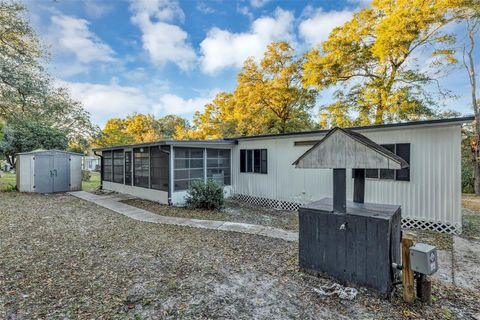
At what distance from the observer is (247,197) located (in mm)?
9906

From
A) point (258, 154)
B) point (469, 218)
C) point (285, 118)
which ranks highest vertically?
point (285, 118)

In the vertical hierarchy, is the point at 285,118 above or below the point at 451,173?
above

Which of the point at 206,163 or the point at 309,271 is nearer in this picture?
the point at 309,271

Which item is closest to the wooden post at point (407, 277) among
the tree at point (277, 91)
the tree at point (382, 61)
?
the tree at point (382, 61)

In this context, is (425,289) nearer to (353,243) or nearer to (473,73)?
(353,243)

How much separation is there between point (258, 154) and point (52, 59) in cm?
1122

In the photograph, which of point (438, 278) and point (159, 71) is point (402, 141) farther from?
point (159, 71)

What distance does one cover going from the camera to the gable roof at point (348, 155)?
9.73 ft

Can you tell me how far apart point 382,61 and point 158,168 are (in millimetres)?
12443

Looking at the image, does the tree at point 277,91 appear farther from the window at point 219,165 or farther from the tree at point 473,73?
the tree at point 473,73

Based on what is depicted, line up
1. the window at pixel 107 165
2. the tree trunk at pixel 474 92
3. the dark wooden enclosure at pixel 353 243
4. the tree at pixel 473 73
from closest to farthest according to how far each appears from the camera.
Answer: the dark wooden enclosure at pixel 353 243 < the window at pixel 107 165 < the tree at pixel 473 73 < the tree trunk at pixel 474 92

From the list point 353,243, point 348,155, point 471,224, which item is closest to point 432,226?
point 471,224

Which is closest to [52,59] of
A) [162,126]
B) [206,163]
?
[206,163]

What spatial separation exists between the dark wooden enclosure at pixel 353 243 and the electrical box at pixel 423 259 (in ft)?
0.82
